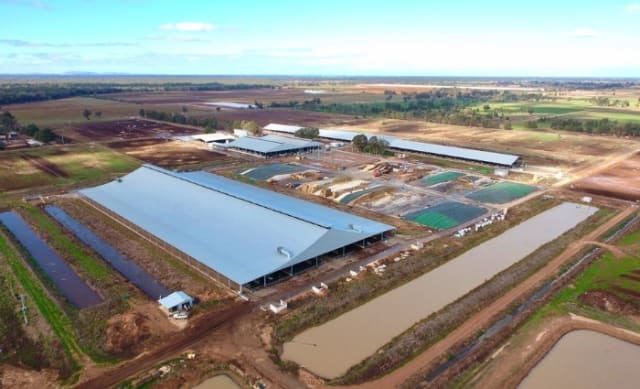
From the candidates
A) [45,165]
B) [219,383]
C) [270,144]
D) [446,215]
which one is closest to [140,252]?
[219,383]

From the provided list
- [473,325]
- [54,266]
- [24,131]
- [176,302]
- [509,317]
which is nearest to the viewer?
[473,325]

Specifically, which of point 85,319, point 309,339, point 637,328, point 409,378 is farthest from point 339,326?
point 637,328

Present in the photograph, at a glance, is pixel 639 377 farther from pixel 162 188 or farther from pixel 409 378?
pixel 162 188

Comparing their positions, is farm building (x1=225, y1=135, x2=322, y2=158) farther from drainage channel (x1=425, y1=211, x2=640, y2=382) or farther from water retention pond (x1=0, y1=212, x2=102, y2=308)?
drainage channel (x1=425, y1=211, x2=640, y2=382)

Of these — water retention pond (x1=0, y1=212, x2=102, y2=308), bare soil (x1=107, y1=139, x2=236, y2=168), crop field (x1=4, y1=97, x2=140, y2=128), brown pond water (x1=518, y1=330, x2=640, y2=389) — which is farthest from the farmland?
crop field (x1=4, y1=97, x2=140, y2=128)

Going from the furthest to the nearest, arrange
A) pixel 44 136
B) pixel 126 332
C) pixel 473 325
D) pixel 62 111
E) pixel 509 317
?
1. pixel 62 111
2. pixel 44 136
3. pixel 509 317
4. pixel 473 325
5. pixel 126 332

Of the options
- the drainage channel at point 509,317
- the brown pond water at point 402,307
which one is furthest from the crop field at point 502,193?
the drainage channel at point 509,317

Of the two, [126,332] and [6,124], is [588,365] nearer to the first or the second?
[126,332]

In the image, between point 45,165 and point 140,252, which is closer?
point 140,252
